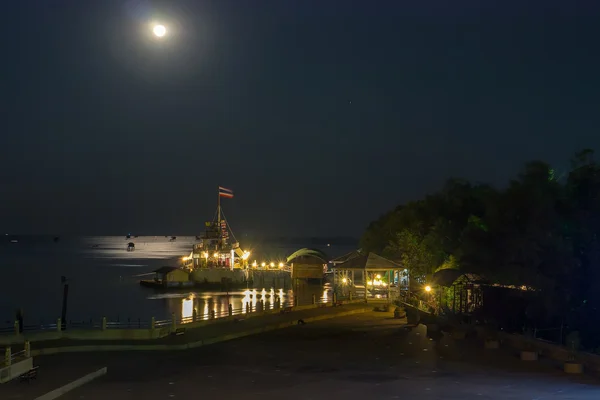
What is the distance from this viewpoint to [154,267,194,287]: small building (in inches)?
3585

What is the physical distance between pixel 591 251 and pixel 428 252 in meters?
19.9

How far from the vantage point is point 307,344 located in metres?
26.0

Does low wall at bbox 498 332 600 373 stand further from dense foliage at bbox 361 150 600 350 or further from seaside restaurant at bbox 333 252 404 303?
seaside restaurant at bbox 333 252 404 303

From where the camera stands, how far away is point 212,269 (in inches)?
3716

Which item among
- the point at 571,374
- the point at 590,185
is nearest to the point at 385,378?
the point at 571,374

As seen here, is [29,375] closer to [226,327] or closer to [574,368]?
[226,327]

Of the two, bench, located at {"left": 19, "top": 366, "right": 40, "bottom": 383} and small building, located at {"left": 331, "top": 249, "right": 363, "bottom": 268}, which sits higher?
small building, located at {"left": 331, "top": 249, "right": 363, "bottom": 268}

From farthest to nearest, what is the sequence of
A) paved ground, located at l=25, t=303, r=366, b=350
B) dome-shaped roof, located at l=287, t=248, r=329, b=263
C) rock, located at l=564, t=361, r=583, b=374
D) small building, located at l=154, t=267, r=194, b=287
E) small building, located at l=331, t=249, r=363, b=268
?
small building, located at l=154, t=267, r=194, b=287, dome-shaped roof, located at l=287, t=248, r=329, b=263, small building, located at l=331, t=249, r=363, b=268, paved ground, located at l=25, t=303, r=366, b=350, rock, located at l=564, t=361, r=583, b=374

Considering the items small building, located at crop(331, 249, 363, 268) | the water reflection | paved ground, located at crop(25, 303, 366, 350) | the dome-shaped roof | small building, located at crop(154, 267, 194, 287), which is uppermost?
the dome-shaped roof

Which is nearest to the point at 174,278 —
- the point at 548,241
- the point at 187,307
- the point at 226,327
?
the point at 187,307

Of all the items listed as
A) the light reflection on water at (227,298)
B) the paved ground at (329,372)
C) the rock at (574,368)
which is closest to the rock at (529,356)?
the paved ground at (329,372)

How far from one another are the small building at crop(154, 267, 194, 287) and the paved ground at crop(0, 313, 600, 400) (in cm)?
6492

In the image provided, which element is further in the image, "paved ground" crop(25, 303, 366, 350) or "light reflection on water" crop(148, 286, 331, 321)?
"light reflection on water" crop(148, 286, 331, 321)

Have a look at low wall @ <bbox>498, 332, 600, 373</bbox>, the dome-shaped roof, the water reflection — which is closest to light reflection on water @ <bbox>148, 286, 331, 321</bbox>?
the water reflection
